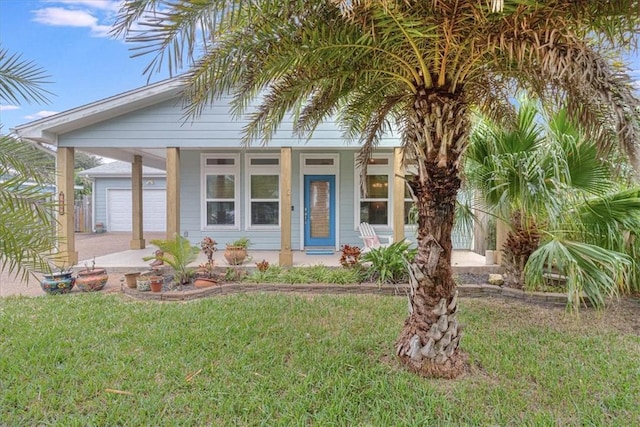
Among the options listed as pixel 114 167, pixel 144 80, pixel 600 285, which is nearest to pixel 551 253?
pixel 600 285

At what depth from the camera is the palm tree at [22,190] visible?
2199mm

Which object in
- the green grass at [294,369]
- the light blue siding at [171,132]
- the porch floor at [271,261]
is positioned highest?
the light blue siding at [171,132]

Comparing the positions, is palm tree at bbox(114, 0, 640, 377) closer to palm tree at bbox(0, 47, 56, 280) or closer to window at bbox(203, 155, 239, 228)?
palm tree at bbox(0, 47, 56, 280)

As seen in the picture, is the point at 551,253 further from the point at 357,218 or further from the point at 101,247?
the point at 101,247

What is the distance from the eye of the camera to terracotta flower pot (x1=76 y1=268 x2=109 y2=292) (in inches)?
240

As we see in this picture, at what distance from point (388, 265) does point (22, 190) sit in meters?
5.19

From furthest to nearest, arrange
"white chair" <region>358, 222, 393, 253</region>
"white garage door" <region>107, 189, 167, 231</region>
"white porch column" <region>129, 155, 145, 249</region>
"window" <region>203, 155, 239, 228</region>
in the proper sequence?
"white garage door" <region>107, 189, 167, 231</region>, "white porch column" <region>129, 155, 145, 249</region>, "window" <region>203, 155, 239, 228</region>, "white chair" <region>358, 222, 393, 253</region>

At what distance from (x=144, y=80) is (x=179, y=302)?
4.02 m

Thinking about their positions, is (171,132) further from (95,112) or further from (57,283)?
(57,283)

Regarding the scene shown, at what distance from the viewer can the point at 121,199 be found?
17.4m

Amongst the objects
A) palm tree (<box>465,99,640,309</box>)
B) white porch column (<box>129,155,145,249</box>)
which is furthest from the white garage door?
palm tree (<box>465,99,640,309</box>)

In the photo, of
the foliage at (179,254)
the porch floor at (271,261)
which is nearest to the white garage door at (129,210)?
the porch floor at (271,261)

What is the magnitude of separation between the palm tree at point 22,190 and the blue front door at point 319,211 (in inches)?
307

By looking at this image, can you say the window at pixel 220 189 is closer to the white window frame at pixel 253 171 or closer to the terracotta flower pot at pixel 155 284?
the white window frame at pixel 253 171
